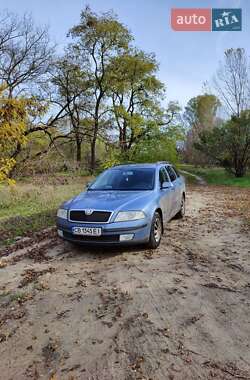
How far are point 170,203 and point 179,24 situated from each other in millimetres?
7616

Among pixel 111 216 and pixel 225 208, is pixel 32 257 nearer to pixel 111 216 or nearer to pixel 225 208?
pixel 111 216

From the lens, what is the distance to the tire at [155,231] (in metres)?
5.64

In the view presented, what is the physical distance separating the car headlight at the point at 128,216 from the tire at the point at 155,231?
1.23 feet

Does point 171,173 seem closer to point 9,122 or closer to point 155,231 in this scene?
point 155,231

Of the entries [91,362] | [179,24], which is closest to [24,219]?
[91,362]

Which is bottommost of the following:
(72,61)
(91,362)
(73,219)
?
(91,362)

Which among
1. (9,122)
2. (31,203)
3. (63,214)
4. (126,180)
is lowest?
(31,203)

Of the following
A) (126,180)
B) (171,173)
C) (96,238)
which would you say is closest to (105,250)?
(96,238)

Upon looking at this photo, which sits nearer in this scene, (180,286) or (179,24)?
(180,286)

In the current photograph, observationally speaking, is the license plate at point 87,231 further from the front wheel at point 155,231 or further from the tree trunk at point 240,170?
the tree trunk at point 240,170

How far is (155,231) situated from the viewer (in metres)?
5.87

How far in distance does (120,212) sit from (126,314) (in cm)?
213

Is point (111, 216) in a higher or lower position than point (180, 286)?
higher

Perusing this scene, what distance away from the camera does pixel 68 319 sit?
11.2 feet
